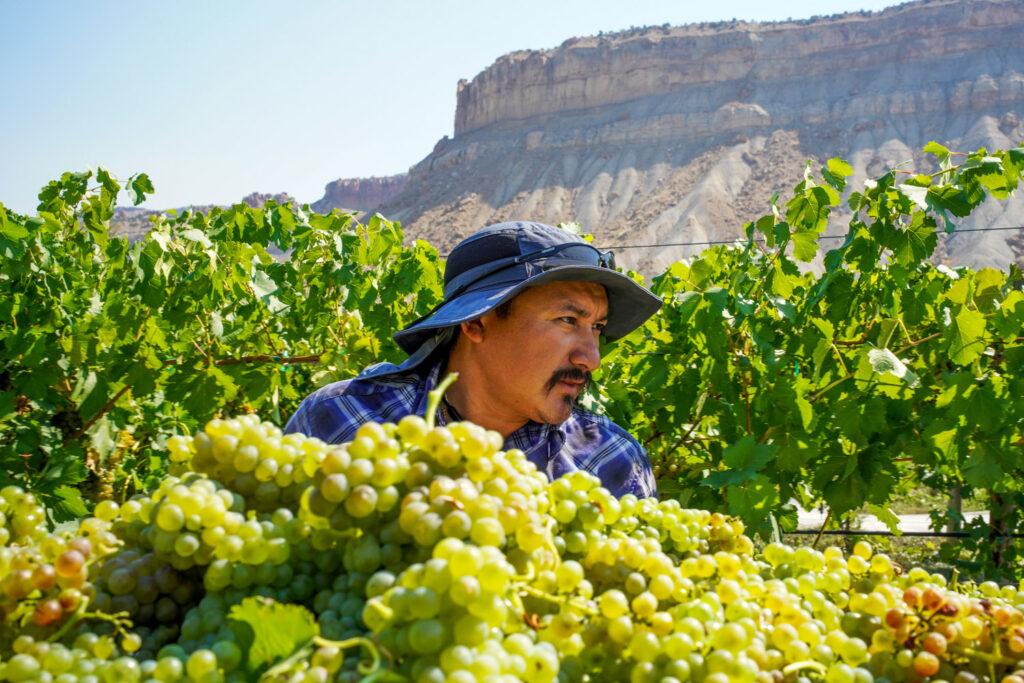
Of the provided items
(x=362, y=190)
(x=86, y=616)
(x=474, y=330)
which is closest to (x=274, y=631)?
(x=86, y=616)

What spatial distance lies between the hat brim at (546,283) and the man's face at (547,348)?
55 mm

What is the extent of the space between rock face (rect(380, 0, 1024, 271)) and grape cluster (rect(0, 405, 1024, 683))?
4897 cm

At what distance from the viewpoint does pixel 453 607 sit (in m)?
0.75

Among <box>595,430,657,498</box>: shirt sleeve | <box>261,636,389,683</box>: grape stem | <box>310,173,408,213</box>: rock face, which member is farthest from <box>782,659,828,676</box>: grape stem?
<box>310,173,408,213</box>: rock face

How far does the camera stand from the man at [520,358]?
7.52 ft

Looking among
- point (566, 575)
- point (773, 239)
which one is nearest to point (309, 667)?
point (566, 575)

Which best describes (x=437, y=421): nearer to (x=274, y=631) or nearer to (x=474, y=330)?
(x=474, y=330)

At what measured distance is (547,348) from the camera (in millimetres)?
2287

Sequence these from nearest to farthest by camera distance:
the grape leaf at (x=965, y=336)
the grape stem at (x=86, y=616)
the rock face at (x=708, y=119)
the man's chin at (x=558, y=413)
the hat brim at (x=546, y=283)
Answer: the grape stem at (x=86, y=616) < the hat brim at (x=546, y=283) < the man's chin at (x=558, y=413) < the grape leaf at (x=965, y=336) < the rock face at (x=708, y=119)

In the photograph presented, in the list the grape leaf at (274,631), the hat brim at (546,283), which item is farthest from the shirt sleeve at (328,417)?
the grape leaf at (274,631)

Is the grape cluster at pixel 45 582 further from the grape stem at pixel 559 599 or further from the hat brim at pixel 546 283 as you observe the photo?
the hat brim at pixel 546 283

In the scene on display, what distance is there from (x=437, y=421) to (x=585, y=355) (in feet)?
1.53

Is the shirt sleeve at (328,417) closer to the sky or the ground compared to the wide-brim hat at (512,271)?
closer to the ground

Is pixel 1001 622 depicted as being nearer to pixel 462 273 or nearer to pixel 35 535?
pixel 35 535
